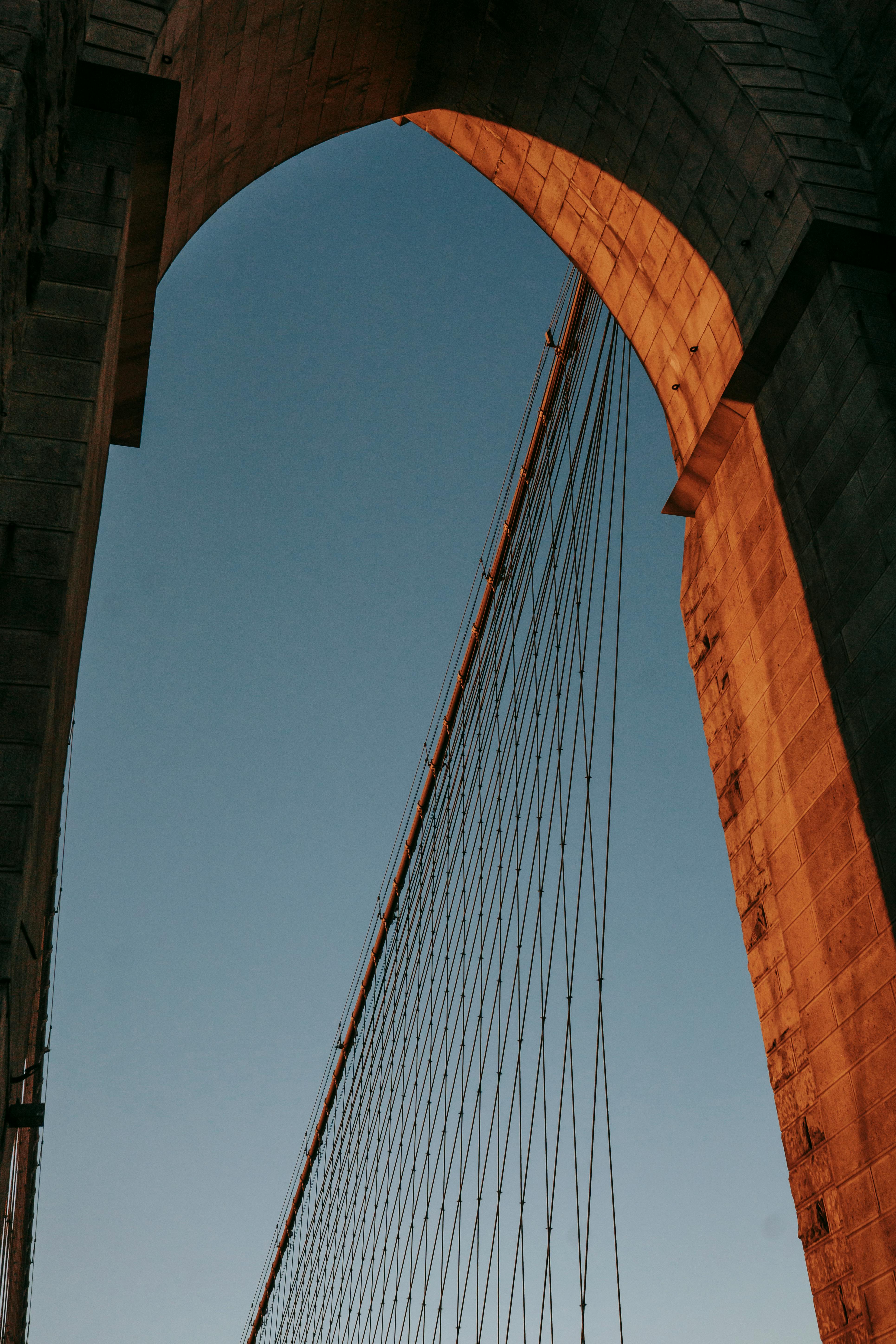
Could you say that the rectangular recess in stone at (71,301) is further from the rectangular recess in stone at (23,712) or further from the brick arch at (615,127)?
the rectangular recess in stone at (23,712)

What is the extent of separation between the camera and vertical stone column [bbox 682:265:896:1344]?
4359mm

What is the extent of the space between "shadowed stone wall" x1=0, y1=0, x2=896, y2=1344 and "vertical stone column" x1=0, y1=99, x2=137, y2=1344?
11 mm

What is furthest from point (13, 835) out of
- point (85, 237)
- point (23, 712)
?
point (85, 237)

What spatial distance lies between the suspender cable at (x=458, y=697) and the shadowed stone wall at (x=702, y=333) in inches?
71.1

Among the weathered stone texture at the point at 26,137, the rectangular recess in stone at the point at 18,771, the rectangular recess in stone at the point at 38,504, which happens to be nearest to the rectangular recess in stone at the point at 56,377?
the weathered stone texture at the point at 26,137

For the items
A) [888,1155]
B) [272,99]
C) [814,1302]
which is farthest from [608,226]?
[814,1302]

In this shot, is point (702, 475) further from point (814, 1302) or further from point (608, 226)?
point (814, 1302)

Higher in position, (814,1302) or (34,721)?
(34,721)

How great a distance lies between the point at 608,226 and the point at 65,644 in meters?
4.76

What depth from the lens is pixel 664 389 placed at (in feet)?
22.4

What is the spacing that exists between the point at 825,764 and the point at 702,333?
260 centimetres

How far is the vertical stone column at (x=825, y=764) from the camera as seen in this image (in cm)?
436

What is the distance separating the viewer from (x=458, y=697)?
1430 centimetres

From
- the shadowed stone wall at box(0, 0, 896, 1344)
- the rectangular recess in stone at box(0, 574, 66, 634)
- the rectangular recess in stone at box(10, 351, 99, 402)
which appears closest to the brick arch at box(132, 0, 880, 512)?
the shadowed stone wall at box(0, 0, 896, 1344)
